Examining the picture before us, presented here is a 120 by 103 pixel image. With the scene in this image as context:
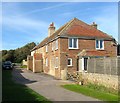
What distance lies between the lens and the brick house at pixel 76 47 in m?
36.0

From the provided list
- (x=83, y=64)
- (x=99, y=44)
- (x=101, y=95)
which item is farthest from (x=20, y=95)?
(x=99, y=44)

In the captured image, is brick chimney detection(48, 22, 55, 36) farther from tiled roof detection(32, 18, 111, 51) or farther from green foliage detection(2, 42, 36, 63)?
green foliage detection(2, 42, 36, 63)

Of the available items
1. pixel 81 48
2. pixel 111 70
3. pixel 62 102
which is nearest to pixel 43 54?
pixel 81 48

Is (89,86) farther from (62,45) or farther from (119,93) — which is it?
(62,45)

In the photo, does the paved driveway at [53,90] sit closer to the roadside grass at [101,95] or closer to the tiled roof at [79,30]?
the roadside grass at [101,95]

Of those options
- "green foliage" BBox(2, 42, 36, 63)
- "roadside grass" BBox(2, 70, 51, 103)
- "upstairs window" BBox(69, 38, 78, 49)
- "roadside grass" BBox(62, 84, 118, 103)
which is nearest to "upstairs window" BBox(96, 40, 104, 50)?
"upstairs window" BBox(69, 38, 78, 49)

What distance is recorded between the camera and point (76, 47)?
3731 centimetres

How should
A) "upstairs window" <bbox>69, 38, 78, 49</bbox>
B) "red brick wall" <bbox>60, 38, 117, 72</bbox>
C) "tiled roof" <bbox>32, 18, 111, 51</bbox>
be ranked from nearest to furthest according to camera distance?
"red brick wall" <bbox>60, 38, 117, 72</bbox>, "upstairs window" <bbox>69, 38, 78, 49</bbox>, "tiled roof" <bbox>32, 18, 111, 51</bbox>

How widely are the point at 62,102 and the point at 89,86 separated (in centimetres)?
907

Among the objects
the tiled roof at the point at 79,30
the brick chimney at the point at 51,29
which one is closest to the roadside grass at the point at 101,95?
the tiled roof at the point at 79,30

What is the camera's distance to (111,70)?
2047 centimetres

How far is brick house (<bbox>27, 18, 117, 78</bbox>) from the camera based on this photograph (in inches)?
1416

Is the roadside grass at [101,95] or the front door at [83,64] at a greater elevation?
the front door at [83,64]

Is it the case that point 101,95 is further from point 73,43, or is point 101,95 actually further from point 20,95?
point 73,43
